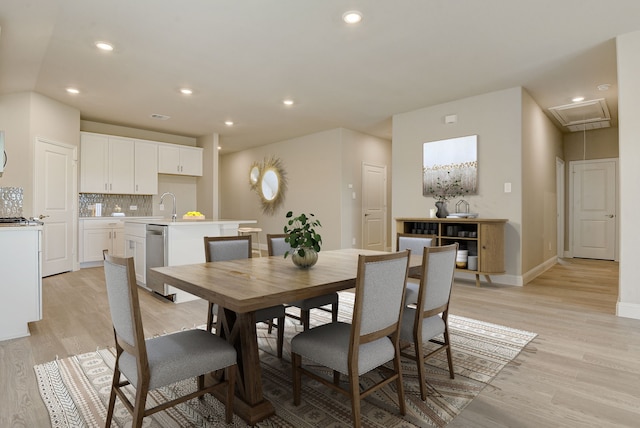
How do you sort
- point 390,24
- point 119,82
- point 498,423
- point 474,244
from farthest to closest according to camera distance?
point 474,244, point 119,82, point 390,24, point 498,423

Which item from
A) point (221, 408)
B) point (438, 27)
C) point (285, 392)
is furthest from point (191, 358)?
point (438, 27)

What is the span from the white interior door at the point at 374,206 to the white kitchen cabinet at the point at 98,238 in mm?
4571

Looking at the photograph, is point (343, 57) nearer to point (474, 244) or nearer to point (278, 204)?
point (474, 244)

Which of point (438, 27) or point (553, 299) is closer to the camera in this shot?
point (438, 27)

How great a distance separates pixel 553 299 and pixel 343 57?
3.56 meters

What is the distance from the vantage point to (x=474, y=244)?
4.76 metres

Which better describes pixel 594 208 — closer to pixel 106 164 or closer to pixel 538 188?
pixel 538 188

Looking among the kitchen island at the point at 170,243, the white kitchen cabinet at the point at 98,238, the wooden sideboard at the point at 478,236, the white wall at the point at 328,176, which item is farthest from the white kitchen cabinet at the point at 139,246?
the white wall at the point at 328,176

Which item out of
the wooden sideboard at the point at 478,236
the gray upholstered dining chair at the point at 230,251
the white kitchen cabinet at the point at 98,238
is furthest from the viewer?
the white kitchen cabinet at the point at 98,238

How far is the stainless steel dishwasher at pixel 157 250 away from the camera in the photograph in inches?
153

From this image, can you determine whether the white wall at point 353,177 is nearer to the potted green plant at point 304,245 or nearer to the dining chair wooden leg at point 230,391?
the potted green plant at point 304,245

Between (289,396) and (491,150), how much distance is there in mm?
4249

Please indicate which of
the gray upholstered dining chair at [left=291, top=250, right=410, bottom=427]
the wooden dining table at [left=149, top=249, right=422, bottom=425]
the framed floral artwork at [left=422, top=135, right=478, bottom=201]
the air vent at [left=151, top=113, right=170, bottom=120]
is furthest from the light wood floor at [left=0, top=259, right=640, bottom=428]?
the air vent at [left=151, top=113, right=170, bottom=120]

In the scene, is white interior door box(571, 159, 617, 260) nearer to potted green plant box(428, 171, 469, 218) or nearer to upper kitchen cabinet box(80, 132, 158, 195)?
potted green plant box(428, 171, 469, 218)
